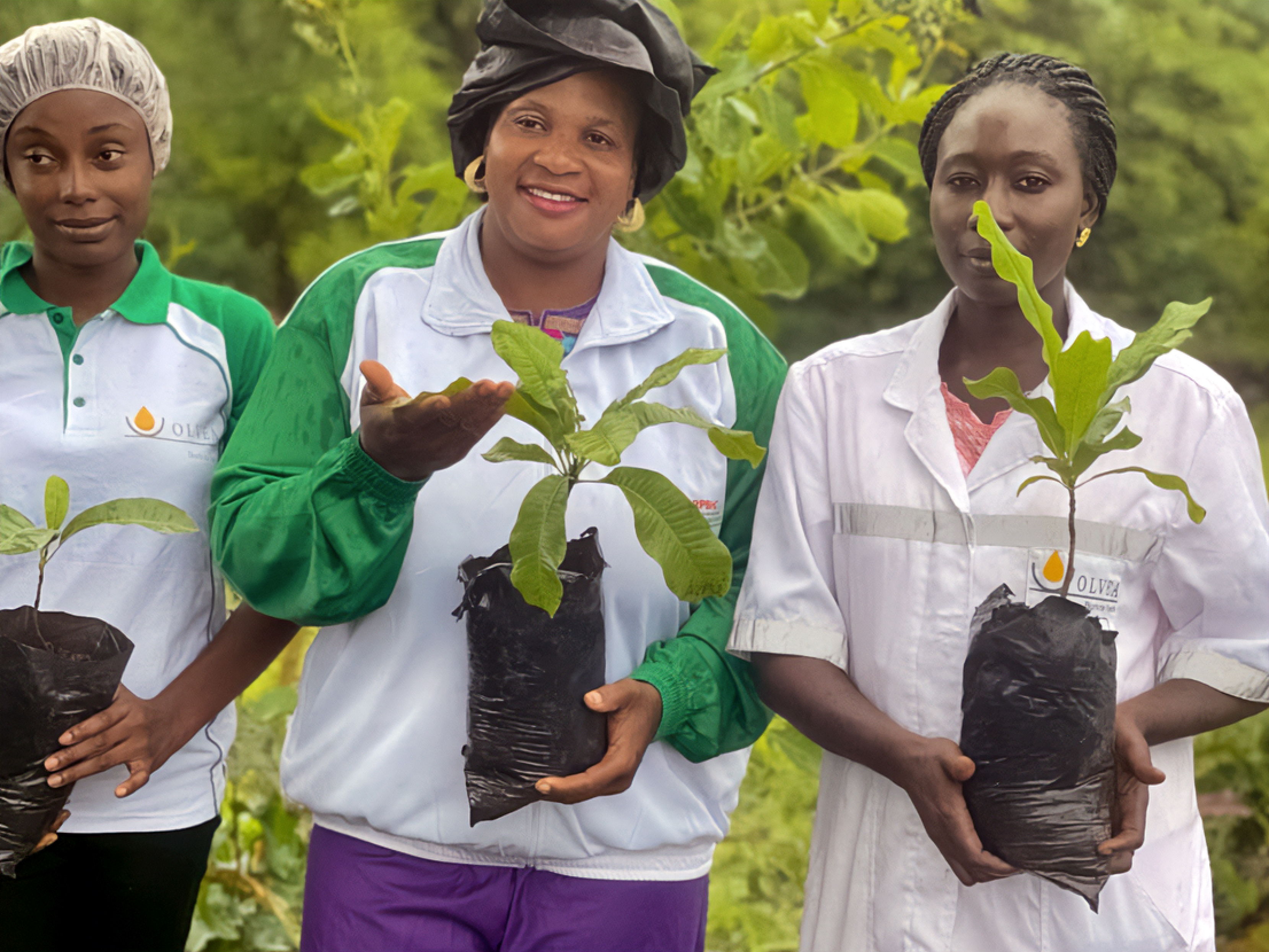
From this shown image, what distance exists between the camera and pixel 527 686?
1.49 meters

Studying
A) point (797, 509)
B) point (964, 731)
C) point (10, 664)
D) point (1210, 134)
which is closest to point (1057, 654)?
point (964, 731)

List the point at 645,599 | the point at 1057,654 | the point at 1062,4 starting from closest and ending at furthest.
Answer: the point at 1057,654
the point at 645,599
the point at 1062,4

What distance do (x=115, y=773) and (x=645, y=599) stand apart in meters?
0.75

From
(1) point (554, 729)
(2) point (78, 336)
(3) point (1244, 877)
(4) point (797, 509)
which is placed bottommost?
(3) point (1244, 877)

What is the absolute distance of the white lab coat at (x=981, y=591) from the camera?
151 cm

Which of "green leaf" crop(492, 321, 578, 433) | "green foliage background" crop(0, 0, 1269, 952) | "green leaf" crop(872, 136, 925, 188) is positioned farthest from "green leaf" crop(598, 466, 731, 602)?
"green leaf" crop(872, 136, 925, 188)

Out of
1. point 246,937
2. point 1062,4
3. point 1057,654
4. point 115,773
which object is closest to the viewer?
point 1057,654

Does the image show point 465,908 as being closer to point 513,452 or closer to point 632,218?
point 513,452

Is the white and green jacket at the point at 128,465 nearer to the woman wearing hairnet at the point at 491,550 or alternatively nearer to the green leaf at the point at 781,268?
the woman wearing hairnet at the point at 491,550

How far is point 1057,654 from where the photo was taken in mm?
1392

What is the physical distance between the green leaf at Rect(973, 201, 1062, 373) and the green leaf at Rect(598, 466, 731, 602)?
414 mm

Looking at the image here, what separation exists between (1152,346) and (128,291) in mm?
1316

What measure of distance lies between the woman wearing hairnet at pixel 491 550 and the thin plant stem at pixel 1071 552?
17.0 inches

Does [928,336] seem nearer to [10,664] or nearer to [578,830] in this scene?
[578,830]
